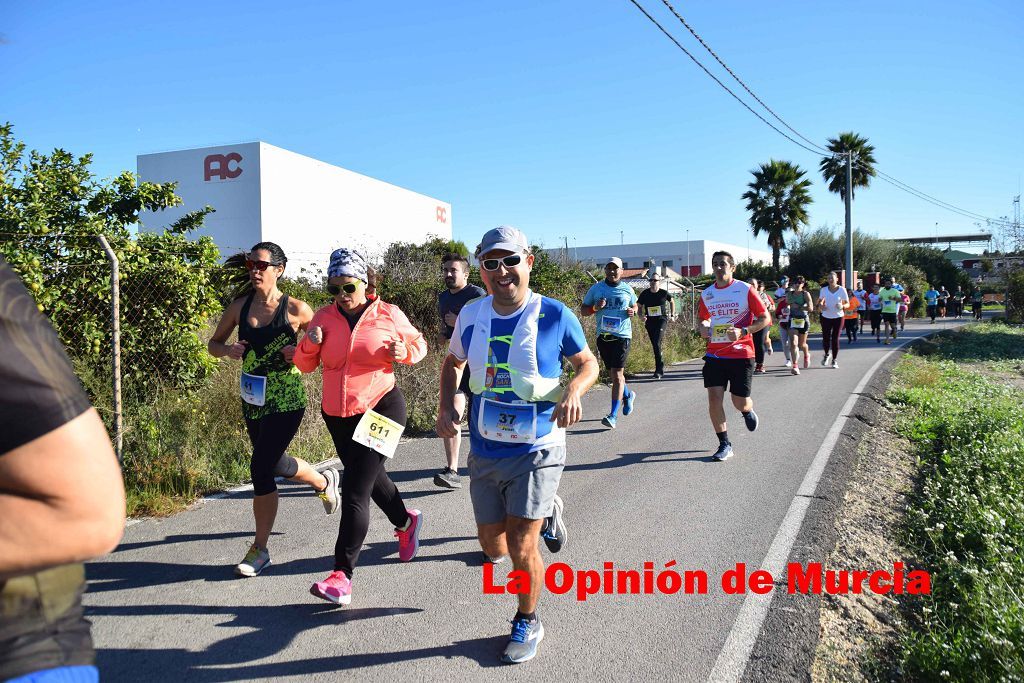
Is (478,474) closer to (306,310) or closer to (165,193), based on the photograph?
(306,310)

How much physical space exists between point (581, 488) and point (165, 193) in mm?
5735

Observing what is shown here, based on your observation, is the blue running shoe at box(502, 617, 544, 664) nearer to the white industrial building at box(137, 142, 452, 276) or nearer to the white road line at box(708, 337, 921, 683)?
the white road line at box(708, 337, 921, 683)

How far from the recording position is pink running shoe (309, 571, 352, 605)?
3789 millimetres

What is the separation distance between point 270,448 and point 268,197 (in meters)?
34.6

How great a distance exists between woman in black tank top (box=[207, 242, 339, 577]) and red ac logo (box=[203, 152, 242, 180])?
35.1 m

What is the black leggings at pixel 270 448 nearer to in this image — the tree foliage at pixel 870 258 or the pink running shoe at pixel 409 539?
the pink running shoe at pixel 409 539

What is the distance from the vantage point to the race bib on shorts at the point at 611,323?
8.93 m

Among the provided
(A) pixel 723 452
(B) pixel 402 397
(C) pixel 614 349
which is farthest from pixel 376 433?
(C) pixel 614 349

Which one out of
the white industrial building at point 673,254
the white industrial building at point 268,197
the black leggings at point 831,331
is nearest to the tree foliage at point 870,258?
the white industrial building at point 673,254

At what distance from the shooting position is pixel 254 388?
447cm

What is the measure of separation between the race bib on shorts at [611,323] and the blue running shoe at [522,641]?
5.79 metres

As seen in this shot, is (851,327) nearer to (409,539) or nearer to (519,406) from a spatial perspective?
(409,539)

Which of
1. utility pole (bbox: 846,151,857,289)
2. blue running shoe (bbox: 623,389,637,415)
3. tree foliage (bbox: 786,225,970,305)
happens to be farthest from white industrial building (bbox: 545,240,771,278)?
blue running shoe (bbox: 623,389,637,415)

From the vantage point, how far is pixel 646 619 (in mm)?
3748
